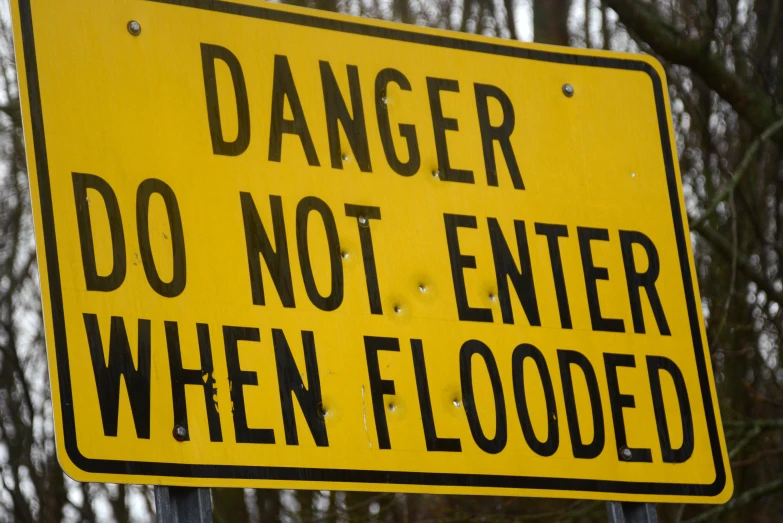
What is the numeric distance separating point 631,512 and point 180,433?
82 centimetres

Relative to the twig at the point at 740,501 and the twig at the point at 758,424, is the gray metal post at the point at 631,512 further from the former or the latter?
the twig at the point at 758,424

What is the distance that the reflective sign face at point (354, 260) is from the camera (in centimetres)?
177

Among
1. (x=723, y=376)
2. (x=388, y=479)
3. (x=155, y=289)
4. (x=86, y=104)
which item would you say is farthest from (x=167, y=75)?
(x=723, y=376)

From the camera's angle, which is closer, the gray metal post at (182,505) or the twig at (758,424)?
the gray metal post at (182,505)

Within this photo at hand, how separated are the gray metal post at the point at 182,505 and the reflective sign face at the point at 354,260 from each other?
3 cm

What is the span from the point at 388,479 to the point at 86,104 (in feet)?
2.45

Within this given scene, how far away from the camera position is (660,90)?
241 centimetres

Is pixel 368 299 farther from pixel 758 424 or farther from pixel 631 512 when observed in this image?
pixel 758 424

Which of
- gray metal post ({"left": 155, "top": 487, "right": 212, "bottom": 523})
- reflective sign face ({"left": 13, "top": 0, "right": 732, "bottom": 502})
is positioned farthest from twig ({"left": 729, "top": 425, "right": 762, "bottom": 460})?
gray metal post ({"left": 155, "top": 487, "right": 212, "bottom": 523})

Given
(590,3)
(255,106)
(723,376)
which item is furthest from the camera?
(590,3)

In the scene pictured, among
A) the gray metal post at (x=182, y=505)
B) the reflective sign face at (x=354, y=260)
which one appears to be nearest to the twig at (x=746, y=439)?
the reflective sign face at (x=354, y=260)

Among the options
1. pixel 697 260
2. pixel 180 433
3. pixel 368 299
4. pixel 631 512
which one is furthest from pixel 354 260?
pixel 697 260

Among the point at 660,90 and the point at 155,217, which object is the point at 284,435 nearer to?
the point at 155,217

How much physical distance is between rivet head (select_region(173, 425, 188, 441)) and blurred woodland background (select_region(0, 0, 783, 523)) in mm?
2675
